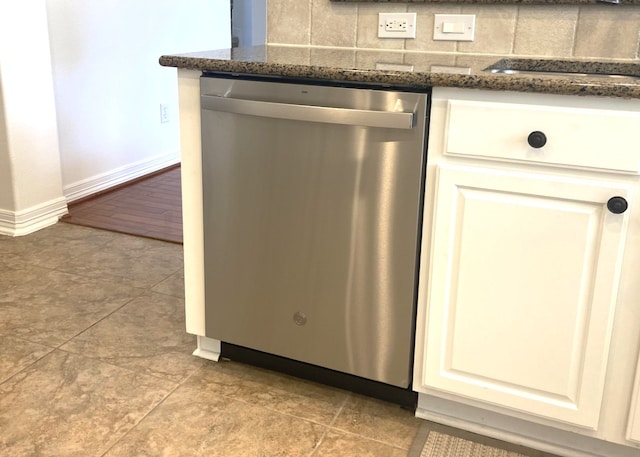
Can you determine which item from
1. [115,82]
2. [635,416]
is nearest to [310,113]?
[635,416]

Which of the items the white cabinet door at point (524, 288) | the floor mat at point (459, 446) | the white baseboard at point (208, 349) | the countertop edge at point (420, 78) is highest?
the countertop edge at point (420, 78)

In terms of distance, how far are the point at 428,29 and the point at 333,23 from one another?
1.06ft

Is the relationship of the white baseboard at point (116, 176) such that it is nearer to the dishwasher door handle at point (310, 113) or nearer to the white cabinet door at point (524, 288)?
the dishwasher door handle at point (310, 113)

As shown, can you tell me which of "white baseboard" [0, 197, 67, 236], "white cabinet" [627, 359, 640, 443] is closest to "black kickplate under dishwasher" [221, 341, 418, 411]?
"white cabinet" [627, 359, 640, 443]

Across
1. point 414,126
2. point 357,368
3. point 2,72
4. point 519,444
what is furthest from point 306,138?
point 2,72

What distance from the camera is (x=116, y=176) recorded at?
3840mm

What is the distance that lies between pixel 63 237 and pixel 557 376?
2.29 meters

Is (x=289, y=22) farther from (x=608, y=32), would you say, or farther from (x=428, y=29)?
(x=608, y=32)

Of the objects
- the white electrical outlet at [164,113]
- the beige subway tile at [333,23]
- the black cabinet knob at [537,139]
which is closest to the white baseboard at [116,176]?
the white electrical outlet at [164,113]

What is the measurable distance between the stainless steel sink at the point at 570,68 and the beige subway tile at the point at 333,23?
1.72 ft

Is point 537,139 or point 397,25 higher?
point 397,25

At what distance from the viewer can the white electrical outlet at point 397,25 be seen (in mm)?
2055

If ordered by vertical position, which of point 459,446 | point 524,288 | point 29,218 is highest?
point 524,288

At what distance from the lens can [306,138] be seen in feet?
5.32
